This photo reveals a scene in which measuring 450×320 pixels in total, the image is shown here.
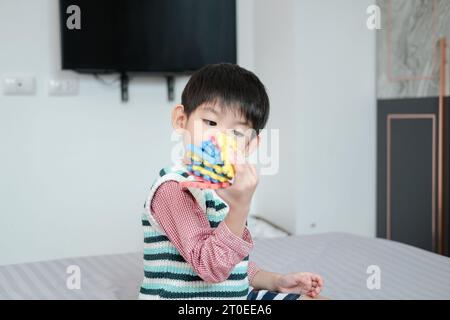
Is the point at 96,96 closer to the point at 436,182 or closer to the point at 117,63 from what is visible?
the point at 117,63

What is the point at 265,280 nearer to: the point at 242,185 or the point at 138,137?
the point at 242,185

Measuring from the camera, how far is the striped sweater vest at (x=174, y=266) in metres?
1.10

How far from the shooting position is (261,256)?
178 cm

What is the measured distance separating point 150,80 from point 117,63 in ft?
0.94

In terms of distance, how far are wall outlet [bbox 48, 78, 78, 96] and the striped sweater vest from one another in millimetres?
2007

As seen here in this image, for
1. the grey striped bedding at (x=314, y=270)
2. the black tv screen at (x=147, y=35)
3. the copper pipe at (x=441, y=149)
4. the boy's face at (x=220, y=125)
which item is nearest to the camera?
the boy's face at (x=220, y=125)

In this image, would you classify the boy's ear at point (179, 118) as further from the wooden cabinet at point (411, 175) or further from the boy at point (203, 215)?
the wooden cabinet at point (411, 175)

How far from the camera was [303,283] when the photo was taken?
4.26 ft

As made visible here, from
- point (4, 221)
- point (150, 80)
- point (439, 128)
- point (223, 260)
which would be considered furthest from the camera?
point (150, 80)

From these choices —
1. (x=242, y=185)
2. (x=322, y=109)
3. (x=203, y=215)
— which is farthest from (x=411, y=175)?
(x=242, y=185)

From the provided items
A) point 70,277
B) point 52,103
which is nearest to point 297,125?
point 52,103

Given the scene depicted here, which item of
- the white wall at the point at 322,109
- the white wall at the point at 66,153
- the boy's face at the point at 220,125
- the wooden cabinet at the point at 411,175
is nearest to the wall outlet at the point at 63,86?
the white wall at the point at 66,153

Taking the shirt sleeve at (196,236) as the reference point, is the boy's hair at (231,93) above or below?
above

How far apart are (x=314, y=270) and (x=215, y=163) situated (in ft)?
2.69
